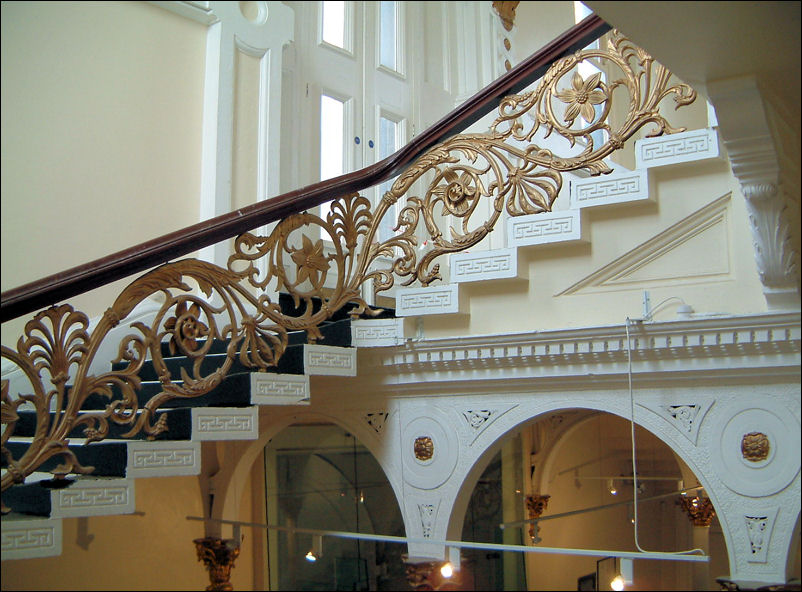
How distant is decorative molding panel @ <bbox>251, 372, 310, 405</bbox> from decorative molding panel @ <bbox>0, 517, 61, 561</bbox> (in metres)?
0.86

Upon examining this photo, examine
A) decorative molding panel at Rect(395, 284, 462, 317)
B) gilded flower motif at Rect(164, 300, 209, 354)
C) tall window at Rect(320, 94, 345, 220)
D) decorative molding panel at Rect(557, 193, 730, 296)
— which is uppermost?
tall window at Rect(320, 94, 345, 220)

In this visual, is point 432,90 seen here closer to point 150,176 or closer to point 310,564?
point 150,176

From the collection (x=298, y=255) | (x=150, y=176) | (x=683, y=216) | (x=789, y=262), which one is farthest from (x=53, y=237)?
(x=789, y=262)

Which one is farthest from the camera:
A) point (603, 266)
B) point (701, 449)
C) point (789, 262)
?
point (603, 266)

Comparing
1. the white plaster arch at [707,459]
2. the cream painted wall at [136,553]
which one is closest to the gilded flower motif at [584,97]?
the white plaster arch at [707,459]

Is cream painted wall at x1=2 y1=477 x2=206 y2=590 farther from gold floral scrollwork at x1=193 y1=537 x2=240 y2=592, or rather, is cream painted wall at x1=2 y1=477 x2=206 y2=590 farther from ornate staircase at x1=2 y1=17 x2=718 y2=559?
ornate staircase at x1=2 y1=17 x2=718 y2=559

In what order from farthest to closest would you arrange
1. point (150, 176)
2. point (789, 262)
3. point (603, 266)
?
point (150, 176), point (603, 266), point (789, 262)

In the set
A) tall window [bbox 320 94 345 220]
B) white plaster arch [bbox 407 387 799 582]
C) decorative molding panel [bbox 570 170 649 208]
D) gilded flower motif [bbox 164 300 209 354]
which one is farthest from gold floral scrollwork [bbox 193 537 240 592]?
decorative molding panel [bbox 570 170 649 208]

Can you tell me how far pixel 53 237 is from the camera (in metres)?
4.75

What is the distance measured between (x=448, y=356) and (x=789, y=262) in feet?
4.81

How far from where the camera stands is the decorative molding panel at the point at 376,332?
12.3 ft

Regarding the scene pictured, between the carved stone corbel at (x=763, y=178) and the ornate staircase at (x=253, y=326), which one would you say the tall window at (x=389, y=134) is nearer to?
the ornate staircase at (x=253, y=326)

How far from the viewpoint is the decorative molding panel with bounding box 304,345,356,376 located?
351 cm

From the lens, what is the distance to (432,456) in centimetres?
383
